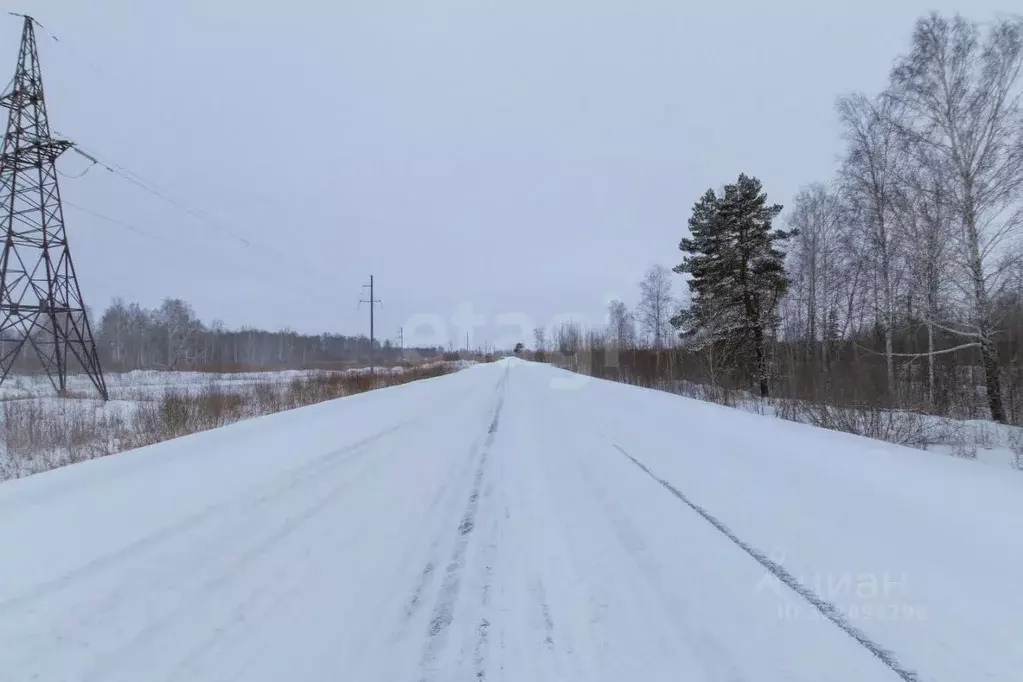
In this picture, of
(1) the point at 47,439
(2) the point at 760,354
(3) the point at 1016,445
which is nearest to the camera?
(1) the point at 47,439

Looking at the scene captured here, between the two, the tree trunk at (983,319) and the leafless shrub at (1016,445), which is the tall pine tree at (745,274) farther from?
the leafless shrub at (1016,445)

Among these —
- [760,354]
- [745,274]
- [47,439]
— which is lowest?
[47,439]

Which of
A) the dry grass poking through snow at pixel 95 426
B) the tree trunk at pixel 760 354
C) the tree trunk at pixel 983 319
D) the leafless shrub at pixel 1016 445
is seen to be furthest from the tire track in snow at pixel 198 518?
the tree trunk at pixel 760 354

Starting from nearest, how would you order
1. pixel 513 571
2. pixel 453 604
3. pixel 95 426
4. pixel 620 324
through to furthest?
pixel 453 604, pixel 513 571, pixel 95 426, pixel 620 324

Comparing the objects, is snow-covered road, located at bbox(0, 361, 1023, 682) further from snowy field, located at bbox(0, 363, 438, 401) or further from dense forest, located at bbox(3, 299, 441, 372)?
dense forest, located at bbox(3, 299, 441, 372)

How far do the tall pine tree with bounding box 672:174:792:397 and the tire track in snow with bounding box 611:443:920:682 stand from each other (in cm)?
2032

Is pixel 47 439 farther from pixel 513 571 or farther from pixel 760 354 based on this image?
pixel 760 354

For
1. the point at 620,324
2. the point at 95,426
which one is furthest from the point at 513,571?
the point at 620,324

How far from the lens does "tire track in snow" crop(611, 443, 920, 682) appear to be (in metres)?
2.21

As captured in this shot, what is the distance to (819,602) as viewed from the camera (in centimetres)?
278

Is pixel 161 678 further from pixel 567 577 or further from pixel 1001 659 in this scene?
pixel 1001 659

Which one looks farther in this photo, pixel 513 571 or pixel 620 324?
pixel 620 324

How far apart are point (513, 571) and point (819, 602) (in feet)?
6.24

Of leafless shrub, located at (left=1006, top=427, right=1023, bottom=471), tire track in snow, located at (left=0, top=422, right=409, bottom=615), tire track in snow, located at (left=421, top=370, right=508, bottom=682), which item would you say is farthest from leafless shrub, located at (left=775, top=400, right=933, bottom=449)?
tire track in snow, located at (left=0, top=422, right=409, bottom=615)
